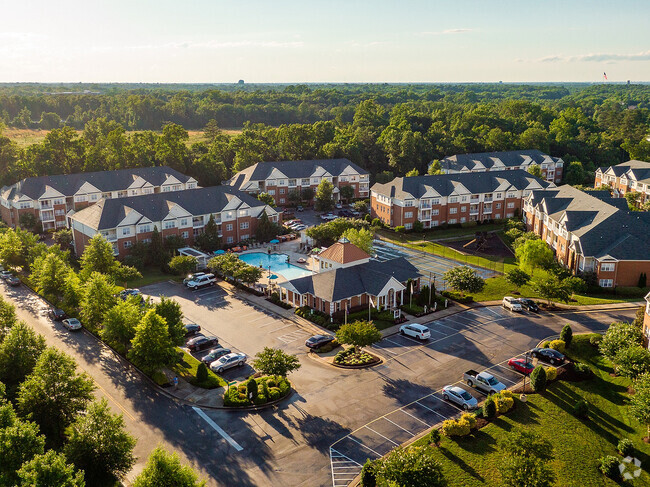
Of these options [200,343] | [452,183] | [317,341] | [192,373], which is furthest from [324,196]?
[192,373]

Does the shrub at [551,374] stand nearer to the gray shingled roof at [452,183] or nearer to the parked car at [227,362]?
the parked car at [227,362]

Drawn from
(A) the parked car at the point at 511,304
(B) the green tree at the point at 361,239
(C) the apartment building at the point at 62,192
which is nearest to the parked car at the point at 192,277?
(B) the green tree at the point at 361,239

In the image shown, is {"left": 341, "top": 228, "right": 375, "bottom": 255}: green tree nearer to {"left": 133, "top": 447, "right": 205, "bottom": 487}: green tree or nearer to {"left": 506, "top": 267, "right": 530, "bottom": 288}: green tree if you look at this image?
{"left": 506, "top": 267, "right": 530, "bottom": 288}: green tree

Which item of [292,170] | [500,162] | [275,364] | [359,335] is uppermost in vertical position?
[500,162]

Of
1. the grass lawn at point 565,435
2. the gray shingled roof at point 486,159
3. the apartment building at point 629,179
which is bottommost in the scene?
the grass lawn at point 565,435

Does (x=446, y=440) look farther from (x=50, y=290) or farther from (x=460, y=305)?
(x=50, y=290)

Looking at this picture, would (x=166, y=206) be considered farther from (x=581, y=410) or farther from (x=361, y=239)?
(x=581, y=410)

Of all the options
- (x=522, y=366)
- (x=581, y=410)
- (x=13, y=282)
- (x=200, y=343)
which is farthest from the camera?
(x=13, y=282)
